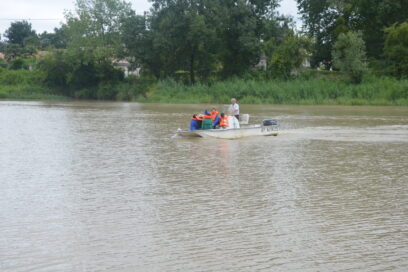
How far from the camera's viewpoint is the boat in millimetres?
21672

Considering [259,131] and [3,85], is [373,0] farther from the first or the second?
[3,85]

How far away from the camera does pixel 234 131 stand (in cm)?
2191

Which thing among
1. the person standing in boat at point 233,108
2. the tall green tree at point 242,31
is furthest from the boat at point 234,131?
the tall green tree at point 242,31

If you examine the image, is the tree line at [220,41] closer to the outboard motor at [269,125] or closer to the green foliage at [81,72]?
the green foliage at [81,72]

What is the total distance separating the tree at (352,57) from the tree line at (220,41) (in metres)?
0.08

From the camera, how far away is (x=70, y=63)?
6875 cm

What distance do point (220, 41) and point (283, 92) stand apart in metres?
14.6

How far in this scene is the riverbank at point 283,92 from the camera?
4705cm

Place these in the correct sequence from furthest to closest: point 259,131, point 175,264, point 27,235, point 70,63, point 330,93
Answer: point 70,63, point 330,93, point 259,131, point 27,235, point 175,264

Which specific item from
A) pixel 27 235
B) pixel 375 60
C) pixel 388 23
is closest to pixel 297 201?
pixel 27 235

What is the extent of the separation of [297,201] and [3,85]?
230 ft

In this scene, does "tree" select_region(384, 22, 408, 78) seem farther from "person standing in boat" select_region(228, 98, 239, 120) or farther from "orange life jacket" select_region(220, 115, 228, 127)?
"orange life jacket" select_region(220, 115, 228, 127)

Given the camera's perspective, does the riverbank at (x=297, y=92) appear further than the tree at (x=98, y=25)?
No

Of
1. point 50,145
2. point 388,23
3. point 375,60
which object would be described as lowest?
point 50,145
